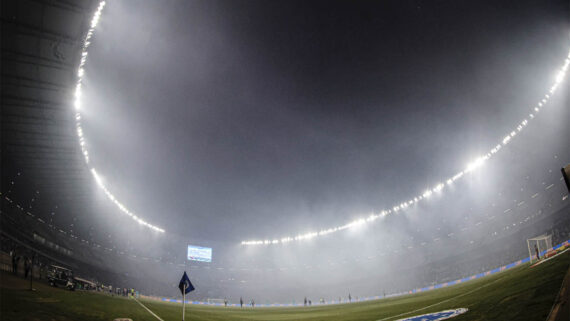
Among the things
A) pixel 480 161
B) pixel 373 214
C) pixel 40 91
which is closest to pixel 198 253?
pixel 373 214

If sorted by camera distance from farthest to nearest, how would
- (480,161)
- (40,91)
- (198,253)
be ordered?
(198,253) < (480,161) < (40,91)

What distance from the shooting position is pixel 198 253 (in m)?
82.6

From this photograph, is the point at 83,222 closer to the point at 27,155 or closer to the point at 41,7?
the point at 27,155

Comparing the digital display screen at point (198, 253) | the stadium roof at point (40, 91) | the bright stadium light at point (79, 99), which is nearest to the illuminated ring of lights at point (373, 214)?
the bright stadium light at point (79, 99)

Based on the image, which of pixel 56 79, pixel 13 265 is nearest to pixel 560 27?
pixel 56 79

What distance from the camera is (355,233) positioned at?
84.0 meters

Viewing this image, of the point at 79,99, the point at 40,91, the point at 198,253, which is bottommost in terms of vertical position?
the point at 198,253

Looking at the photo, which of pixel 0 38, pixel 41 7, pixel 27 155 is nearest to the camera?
pixel 41 7

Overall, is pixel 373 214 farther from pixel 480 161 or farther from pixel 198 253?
pixel 198 253

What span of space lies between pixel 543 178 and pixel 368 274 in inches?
1618

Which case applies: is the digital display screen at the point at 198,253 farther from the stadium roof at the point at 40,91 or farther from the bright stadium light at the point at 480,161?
the stadium roof at the point at 40,91

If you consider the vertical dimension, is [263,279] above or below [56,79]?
below

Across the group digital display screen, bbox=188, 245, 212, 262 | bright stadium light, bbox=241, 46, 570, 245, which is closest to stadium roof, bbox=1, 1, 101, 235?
digital display screen, bbox=188, 245, 212, 262

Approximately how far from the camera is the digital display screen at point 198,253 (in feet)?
266
